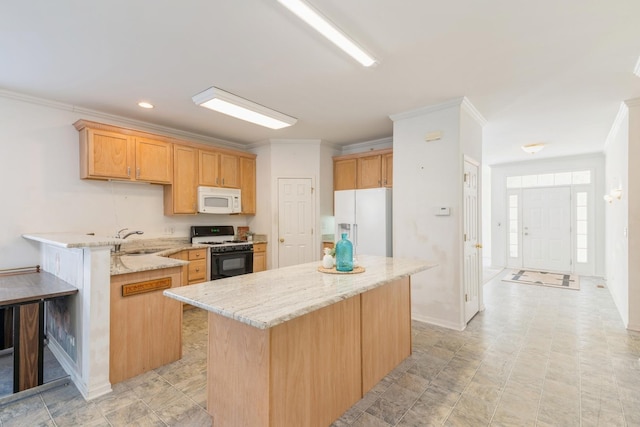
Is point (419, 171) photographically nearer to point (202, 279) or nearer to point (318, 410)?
point (318, 410)

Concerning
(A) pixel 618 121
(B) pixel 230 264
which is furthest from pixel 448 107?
(B) pixel 230 264

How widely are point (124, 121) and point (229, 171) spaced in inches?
62.1

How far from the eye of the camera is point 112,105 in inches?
142

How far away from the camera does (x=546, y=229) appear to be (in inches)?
270

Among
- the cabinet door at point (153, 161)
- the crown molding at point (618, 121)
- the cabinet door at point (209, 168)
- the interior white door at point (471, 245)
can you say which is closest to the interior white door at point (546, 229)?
the crown molding at point (618, 121)

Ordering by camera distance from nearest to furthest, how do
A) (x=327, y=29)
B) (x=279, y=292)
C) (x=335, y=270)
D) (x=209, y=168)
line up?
(x=279, y=292), (x=327, y=29), (x=335, y=270), (x=209, y=168)

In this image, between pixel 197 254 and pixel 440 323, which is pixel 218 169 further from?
pixel 440 323

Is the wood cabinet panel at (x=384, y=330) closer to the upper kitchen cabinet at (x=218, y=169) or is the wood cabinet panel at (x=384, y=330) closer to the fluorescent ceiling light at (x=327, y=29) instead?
the fluorescent ceiling light at (x=327, y=29)

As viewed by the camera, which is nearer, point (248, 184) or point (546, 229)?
point (248, 184)

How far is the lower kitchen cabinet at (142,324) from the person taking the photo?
239 centimetres

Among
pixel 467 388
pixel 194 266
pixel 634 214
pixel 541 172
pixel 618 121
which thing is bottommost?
pixel 467 388

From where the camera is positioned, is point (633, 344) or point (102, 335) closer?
point (102, 335)

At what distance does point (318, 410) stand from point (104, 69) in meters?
3.25

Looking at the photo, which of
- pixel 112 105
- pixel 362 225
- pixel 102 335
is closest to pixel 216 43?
pixel 112 105
